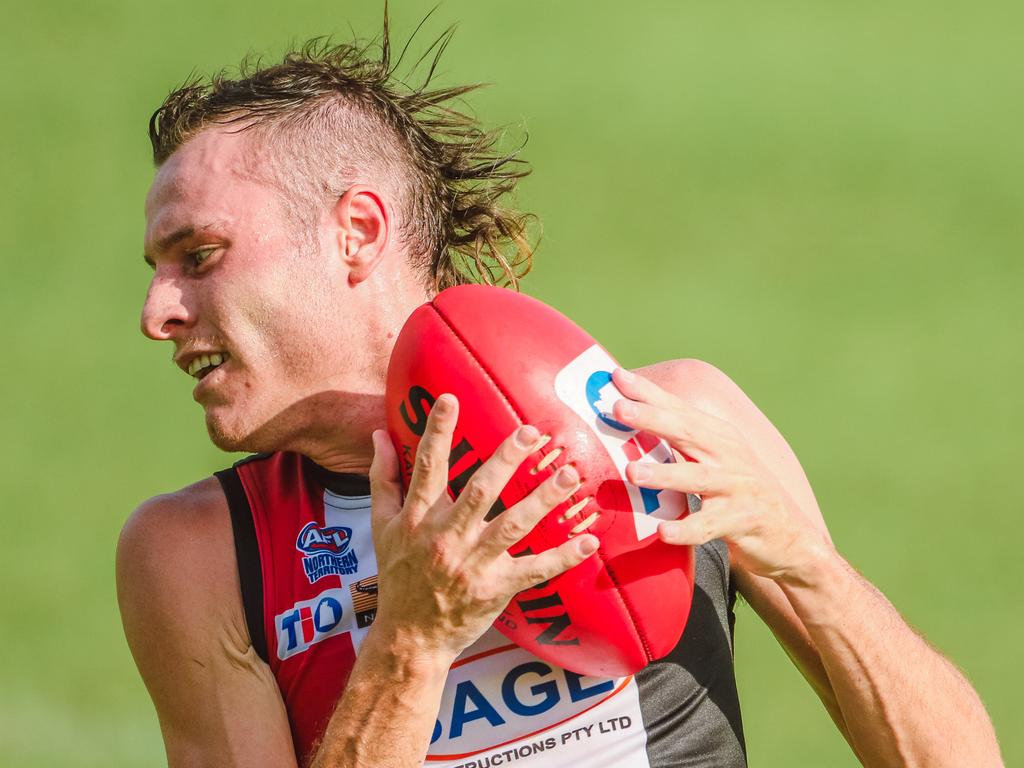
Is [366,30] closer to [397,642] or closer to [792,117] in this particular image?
[792,117]

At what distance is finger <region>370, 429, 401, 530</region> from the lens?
2.31 metres

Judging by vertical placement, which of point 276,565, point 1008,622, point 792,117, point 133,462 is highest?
point 792,117

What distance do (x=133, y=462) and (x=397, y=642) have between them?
5.00 metres

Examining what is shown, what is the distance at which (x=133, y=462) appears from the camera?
6.98 metres

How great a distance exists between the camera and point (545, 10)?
10094 millimetres

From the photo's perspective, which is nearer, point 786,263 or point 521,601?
point 521,601

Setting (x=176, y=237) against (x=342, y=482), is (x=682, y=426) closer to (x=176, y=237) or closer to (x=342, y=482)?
(x=342, y=482)

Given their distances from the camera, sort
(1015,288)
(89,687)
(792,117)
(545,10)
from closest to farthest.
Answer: (89,687)
(1015,288)
(792,117)
(545,10)

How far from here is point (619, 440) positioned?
7.22 ft

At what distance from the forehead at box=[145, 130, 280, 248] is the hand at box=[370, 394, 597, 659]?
74cm

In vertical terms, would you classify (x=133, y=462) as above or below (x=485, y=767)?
above

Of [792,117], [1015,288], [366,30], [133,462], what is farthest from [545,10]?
[133,462]

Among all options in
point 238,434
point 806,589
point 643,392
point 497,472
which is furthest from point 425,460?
point 806,589

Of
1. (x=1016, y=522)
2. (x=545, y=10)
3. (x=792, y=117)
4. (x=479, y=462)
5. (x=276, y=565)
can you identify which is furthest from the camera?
(x=545, y=10)
